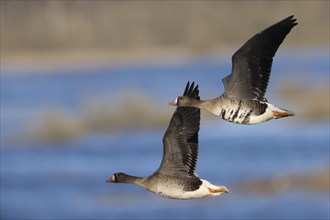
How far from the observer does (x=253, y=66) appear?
17312mm

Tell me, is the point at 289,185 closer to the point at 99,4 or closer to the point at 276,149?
the point at 276,149

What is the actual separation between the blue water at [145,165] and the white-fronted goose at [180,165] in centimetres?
1418

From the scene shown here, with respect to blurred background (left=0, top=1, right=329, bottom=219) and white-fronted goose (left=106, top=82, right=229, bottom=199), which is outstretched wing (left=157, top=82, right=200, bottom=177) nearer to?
white-fronted goose (left=106, top=82, right=229, bottom=199)

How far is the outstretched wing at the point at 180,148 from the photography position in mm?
17344

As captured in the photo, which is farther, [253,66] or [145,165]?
[145,165]

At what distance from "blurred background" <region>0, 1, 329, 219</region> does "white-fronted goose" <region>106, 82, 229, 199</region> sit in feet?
45.8

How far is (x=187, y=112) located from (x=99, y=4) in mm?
51408

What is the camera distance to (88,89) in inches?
2125

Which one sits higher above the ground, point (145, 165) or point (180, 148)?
point (145, 165)

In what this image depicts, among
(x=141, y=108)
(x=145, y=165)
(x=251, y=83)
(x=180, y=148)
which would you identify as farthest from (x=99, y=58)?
(x=251, y=83)

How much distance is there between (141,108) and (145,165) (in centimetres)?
591

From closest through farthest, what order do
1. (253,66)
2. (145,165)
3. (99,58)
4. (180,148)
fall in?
(253,66) < (180,148) < (145,165) < (99,58)

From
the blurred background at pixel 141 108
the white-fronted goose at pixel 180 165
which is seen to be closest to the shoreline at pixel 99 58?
the blurred background at pixel 141 108

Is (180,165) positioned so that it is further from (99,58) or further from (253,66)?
(99,58)
